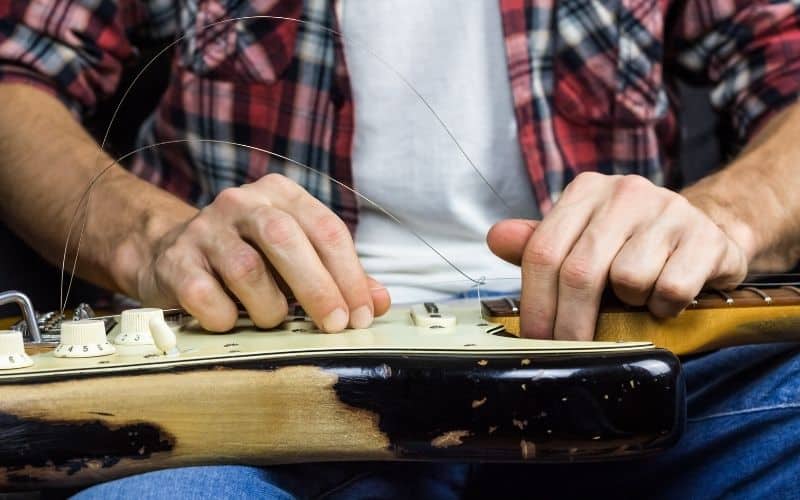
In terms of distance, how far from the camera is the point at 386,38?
1.13 meters

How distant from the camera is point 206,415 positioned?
0.59 m

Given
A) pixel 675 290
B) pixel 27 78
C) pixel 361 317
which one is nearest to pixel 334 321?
pixel 361 317

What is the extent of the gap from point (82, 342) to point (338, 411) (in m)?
0.18

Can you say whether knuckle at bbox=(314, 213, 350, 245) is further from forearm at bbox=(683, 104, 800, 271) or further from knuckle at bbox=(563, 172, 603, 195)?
forearm at bbox=(683, 104, 800, 271)

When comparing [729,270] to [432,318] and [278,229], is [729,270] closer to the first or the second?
[432,318]

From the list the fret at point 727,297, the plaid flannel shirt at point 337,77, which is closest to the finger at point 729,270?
the fret at point 727,297

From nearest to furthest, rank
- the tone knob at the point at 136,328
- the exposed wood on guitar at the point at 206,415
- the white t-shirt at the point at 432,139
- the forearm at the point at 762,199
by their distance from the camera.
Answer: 1. the exposed wood on guitar at the point at 206,415
2. the tone knob at the point at 136,328
3. the forearm at the point at 762,199
4. the white t-shirt at the point at 432,139

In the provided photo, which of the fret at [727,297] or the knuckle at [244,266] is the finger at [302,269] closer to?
the knuckle at [244,266]

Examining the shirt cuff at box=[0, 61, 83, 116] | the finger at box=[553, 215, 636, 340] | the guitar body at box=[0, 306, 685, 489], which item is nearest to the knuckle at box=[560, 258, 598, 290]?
the finger at box=[553, 215, 636, 340]

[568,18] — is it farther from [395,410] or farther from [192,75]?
[395,410]

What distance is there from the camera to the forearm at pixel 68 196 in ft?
3.17

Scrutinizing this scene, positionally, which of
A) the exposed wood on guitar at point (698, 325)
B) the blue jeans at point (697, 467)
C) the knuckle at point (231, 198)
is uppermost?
the knuckle at point (231, 198)

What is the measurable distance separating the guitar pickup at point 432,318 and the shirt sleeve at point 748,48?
1.98 feet

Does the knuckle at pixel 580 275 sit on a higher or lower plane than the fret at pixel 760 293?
higher
